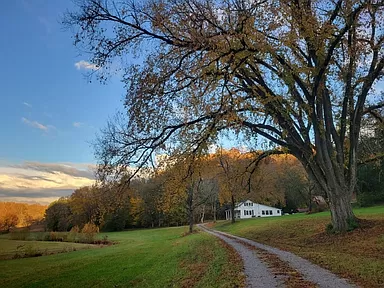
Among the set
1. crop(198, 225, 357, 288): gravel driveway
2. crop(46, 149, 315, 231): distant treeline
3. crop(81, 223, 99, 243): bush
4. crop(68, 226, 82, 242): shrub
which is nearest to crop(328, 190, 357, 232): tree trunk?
crop(46, 149, 315, 231): distant treeline

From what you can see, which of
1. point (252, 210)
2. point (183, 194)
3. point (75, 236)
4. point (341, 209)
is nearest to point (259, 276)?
point (341, 209)

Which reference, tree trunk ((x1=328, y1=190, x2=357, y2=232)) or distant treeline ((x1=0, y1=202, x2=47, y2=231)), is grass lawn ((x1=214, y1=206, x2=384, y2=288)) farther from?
distant treeline ((x1=0, y1=202, x2=47, y2=231))

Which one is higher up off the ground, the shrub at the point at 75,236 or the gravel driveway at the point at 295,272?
the gravel driveway at the point at 295,272

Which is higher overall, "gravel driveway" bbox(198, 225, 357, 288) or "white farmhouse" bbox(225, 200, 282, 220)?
"white farmhouse" bbox(225, 200, 282, 220)

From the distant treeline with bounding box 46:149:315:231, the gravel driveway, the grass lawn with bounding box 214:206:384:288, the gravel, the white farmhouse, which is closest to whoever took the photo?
the gravel driveway

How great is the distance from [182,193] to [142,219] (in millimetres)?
69259

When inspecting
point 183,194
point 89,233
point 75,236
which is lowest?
point 75,236

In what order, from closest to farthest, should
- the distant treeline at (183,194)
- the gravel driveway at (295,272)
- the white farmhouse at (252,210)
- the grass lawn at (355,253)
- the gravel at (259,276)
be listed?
the gravel driveway at (295,272) → the gravel at (259,276) → the grass lawn at (355,253) → the distant treeline at (183,194) → the white farmhouse at (252,210)

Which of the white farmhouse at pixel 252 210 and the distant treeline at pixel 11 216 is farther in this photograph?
the white farmhouse at pixel 252 210

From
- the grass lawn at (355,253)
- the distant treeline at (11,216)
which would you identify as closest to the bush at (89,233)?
the distant treeline at (11,216)

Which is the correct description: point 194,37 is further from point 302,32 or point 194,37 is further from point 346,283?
Answer: point 346,283

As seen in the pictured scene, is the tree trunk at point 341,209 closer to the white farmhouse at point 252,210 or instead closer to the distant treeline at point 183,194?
the distant treeline at point 183,194

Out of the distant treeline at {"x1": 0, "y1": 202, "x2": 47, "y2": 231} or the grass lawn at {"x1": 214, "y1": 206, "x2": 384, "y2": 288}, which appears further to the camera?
the distant treeline at {"x1": 0, "y1": 202, "x2": 47, "y2": 231}

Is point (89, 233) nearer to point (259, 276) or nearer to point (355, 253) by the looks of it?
point (355, 253)
